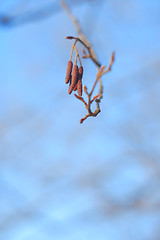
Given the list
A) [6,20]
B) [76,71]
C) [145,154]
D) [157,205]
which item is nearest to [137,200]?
[157,205]

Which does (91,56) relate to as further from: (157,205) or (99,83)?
(157,205)

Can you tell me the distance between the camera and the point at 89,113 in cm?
147

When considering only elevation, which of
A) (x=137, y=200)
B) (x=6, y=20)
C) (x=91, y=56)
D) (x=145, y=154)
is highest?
(x=145, y=154)

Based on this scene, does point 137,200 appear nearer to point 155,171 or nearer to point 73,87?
point 155,171

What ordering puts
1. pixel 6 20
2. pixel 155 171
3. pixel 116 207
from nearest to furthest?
pixel 6 20
pixel 155 171
pixel 116 207

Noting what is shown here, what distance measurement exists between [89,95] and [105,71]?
0.18 m

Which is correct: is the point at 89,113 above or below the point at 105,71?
below

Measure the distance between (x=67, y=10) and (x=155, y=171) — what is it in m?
4.24

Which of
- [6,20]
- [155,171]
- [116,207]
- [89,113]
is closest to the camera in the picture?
[89,113]

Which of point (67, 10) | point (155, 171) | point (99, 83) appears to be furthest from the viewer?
point (155, 171)

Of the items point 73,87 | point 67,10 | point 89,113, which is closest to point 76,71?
point 73,87

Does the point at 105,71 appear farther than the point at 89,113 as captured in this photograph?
Yes

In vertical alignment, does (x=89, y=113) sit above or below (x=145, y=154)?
below

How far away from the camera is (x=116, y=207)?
20.3 ft
